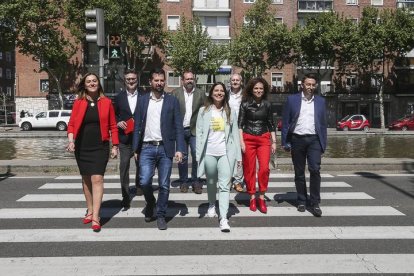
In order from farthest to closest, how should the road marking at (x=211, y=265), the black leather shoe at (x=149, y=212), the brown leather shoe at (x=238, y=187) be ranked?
the brown leather shoe at (x=238, y=187) → the black leather shoe at (x=149, y=212) → the road marking at (x=211, y=265)

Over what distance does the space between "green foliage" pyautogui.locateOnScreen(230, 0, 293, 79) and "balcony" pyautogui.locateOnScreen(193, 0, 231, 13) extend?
5.11 metres

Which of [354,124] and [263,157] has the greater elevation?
[263,157]

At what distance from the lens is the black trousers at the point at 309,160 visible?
637cm

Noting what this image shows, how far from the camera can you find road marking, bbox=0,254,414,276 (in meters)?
4.14

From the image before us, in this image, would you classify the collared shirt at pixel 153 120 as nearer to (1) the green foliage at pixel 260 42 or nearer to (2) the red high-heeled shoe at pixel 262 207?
(2) the red high-heeled shoe at pixel 262 207

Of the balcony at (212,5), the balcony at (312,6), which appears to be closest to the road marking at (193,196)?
the balcony at (212,5)

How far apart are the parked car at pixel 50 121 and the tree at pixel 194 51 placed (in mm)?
10271

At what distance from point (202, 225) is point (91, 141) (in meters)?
1.66

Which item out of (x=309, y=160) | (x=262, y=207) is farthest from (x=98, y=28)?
(x=309, y=160)

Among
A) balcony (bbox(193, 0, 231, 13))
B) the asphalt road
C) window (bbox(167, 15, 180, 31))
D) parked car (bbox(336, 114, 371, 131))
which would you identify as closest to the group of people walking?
the asphalt road

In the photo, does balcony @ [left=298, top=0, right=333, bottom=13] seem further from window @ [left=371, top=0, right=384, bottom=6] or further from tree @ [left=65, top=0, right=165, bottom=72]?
tree @ [left=65, top=0, right=165, bottom=72]

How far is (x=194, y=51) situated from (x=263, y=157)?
35702mm

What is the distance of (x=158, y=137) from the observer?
572cm

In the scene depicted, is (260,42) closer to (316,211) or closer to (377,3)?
(377,3)
